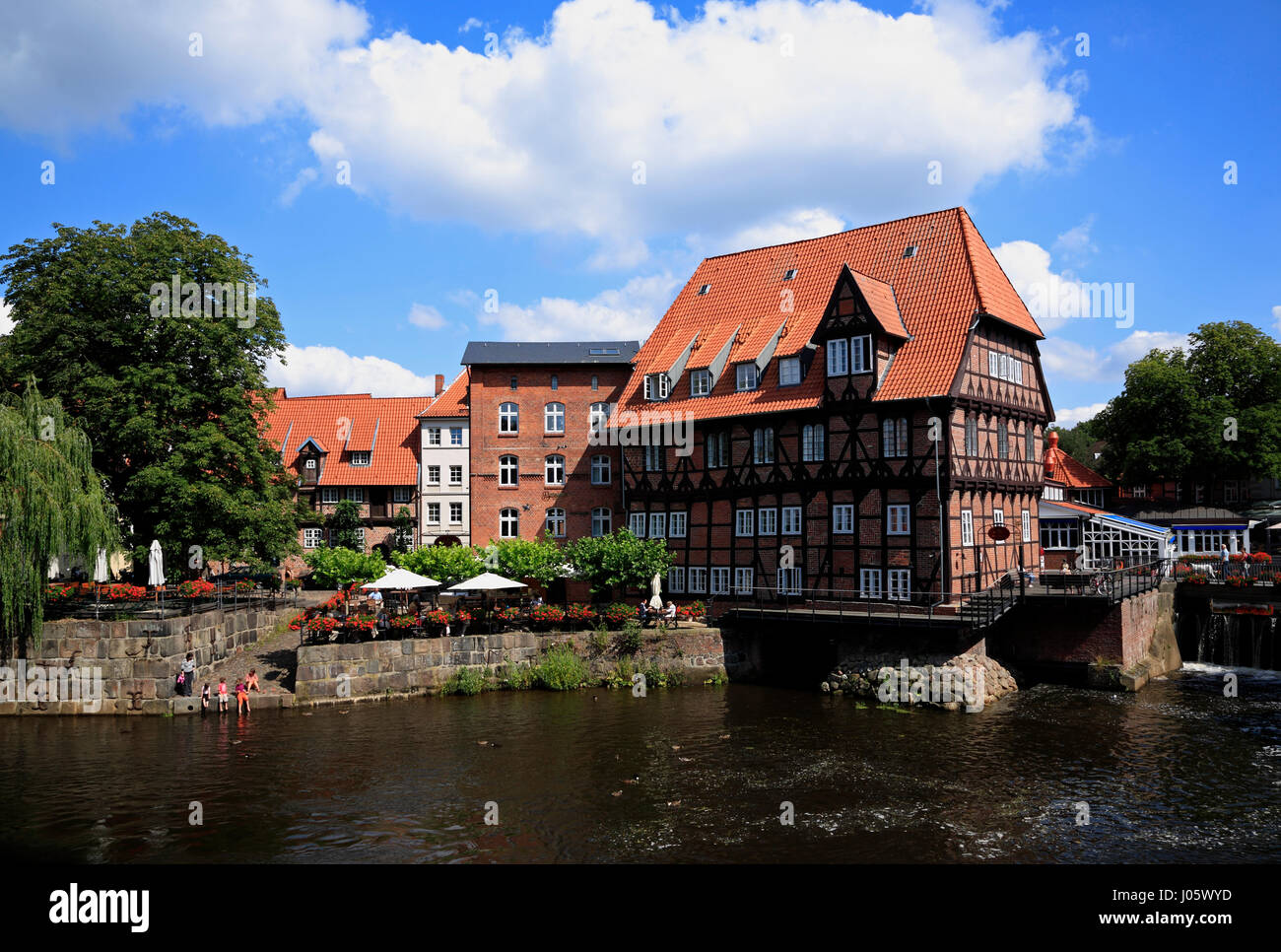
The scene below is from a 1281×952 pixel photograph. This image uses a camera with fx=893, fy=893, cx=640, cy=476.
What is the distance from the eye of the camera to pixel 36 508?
24469 mm

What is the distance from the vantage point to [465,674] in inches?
1103

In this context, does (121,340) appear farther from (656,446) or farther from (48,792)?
(656,446)

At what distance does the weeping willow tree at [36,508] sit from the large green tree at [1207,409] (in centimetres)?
5047

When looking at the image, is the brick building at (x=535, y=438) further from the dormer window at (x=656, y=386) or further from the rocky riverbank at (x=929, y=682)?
the rocky riverbank at (x=929, y=682)

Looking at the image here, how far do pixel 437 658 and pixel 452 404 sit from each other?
1780 centimetres

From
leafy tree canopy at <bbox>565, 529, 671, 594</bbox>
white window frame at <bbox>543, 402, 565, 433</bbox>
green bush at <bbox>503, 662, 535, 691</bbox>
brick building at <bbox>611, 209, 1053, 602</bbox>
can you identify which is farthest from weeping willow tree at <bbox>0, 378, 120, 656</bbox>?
brick building at <bbox>611, 209, 1053, 602</bbox>

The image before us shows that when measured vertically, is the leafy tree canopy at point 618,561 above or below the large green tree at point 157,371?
below

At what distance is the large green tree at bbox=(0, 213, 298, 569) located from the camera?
96.5 feet

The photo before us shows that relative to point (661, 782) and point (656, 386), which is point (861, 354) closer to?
point (656, 386)

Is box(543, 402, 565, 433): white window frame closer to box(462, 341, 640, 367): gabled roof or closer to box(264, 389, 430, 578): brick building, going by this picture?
box(462, 341, 640, 367): gabled roof

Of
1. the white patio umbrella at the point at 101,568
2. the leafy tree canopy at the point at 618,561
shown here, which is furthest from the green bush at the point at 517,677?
the white patio umbrella at the point at 101,568

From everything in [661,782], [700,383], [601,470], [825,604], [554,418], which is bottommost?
[661,782]

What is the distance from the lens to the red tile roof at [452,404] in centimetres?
4256

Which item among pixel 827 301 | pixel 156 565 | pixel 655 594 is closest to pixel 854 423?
pixel 827 301
